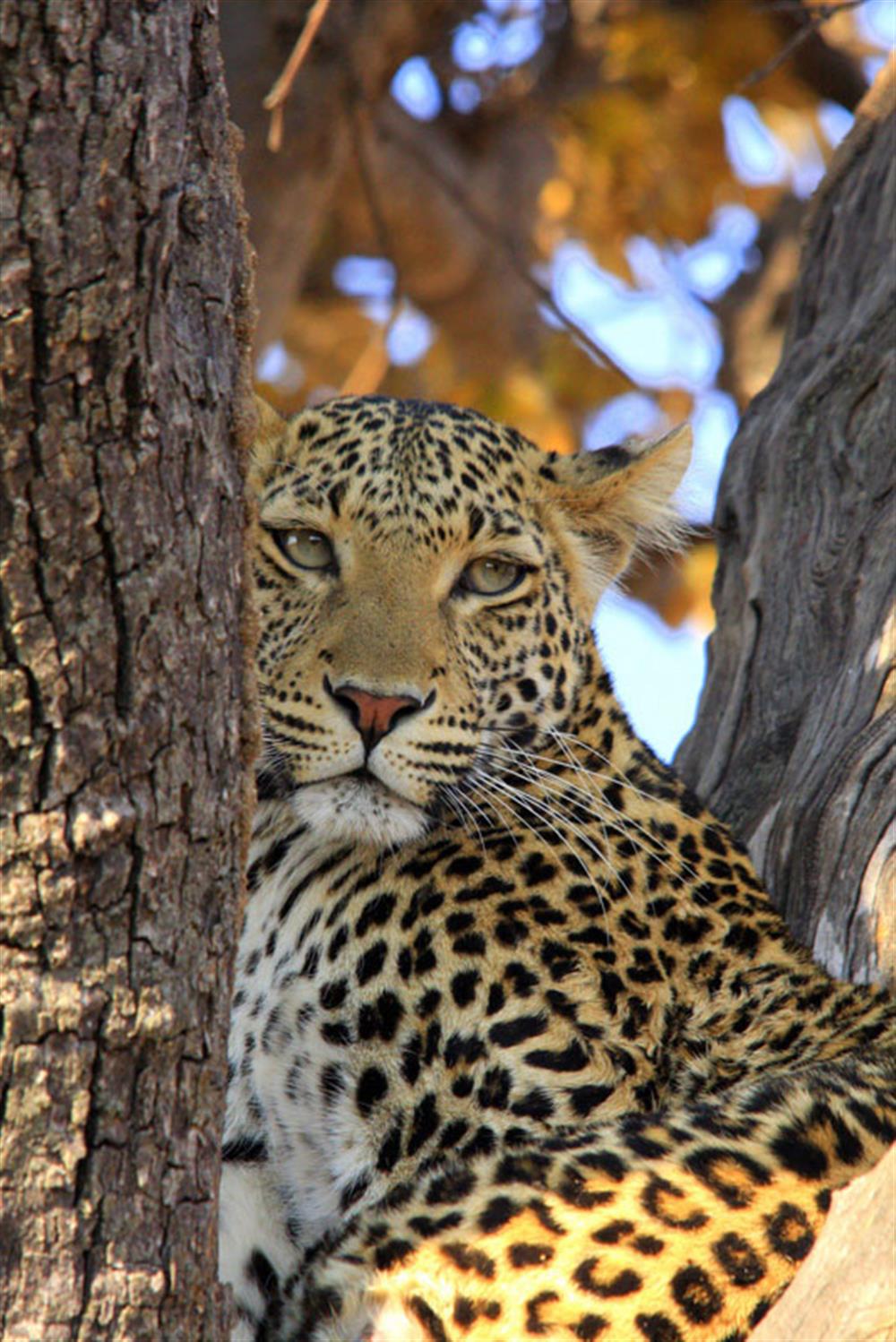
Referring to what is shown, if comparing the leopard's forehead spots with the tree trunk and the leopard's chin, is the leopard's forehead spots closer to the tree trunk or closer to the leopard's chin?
the leopard's chin

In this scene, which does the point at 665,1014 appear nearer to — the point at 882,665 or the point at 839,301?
the point at 882,665

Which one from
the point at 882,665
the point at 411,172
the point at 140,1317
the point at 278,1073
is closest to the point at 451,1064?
the point at 278,1073

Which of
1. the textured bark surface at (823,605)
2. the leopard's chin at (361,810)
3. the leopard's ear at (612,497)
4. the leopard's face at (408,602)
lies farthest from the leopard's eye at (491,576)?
the textured bark surface at (823,605)

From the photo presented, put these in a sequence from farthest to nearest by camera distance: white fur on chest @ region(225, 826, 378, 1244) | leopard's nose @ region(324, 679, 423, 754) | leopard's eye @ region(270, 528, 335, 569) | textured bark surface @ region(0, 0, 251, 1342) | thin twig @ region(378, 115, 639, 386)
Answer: thin twig @ region(378, 115, 639, 386), leopard's eye @ region(270, 528, 335, 569), leopard's nose @ region(324, 679, 423, 754), white fur on chest @ region(225, 826, 378, 1244), textured bark surface @ region(0, 0, 251, 1342)

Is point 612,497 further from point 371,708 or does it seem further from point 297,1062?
point 297,1062

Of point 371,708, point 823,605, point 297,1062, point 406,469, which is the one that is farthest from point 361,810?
point 823,605

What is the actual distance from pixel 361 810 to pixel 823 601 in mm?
2370

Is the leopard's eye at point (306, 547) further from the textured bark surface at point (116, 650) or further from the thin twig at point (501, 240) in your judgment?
the thin twig at point (501, 240)

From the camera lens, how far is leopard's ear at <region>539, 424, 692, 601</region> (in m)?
6.20

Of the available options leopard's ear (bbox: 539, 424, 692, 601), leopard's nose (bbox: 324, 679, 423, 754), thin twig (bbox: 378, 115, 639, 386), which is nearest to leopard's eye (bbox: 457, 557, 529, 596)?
leopard's ear (bbox: 539, 424, 692, 601)

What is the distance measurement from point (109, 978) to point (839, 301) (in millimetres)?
5669

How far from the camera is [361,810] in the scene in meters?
5.28

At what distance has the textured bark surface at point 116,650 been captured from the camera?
280cm

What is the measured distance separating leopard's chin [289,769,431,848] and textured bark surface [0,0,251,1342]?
82.5 inches
